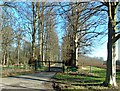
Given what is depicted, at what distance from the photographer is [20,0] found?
18.1 metres

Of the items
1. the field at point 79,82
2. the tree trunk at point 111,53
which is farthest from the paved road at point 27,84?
the tree trunk at point 111,53

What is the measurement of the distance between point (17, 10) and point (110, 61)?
909 centimetres

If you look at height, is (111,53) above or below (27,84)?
above

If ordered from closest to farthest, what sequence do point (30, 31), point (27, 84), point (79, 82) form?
point (27, 84), point (79, 82), point (30, 31)

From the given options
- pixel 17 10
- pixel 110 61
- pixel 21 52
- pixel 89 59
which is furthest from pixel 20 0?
pixel 21 52

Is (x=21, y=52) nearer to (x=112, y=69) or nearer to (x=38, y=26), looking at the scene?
(x=38, y=26)

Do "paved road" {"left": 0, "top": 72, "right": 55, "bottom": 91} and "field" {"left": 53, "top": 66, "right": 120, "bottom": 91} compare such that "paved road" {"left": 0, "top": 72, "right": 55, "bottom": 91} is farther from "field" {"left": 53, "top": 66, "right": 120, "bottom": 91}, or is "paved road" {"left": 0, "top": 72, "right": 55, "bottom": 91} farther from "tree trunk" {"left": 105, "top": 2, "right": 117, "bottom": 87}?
"tree trunk" {"left": 105, "top": 2, "right": 117, "bottom": 87}

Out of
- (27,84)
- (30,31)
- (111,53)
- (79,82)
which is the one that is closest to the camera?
(27,84)

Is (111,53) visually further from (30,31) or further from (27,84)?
(30,31)

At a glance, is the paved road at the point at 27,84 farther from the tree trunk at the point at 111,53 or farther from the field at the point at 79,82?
the tree trunk at the point at 111,53

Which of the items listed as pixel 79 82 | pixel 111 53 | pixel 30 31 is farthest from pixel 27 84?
pixel 30 31

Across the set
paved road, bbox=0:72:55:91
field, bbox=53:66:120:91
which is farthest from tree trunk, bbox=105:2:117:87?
paved road, bbox=0:72:55:91

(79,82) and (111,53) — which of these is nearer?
(111,53)

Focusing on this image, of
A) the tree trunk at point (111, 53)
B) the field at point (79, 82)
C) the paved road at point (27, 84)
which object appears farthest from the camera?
the tree trunk at point (111, 53)
